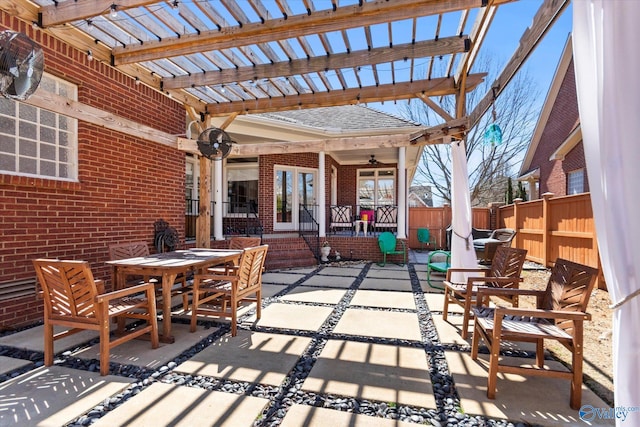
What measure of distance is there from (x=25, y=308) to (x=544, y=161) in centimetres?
1626

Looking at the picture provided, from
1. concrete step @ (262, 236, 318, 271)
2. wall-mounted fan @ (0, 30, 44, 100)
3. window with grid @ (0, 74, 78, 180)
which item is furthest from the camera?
concrete step @ (262, 236, 318, 271)

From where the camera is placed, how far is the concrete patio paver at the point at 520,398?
2.18 m

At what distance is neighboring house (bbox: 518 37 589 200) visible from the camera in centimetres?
1045

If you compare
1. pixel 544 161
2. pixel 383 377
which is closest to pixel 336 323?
pixel 383 377

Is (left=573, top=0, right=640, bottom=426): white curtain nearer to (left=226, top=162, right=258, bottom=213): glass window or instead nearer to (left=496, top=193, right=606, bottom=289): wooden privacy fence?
(left=496, top=193, right=606, bottom=289): wooden privacy fence

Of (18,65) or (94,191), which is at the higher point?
(18,65)

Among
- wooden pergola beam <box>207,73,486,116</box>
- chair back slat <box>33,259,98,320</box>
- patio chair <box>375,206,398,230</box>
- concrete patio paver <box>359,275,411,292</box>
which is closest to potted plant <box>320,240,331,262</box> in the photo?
concrete patio paver <box>359,275,411,292</box>

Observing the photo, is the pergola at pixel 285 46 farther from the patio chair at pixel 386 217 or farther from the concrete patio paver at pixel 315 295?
the patio chair at pixel 386 217

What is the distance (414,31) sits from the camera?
3686 millimetres

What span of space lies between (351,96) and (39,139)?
447 centimetres

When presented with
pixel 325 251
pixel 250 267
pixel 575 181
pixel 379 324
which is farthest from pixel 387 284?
pixel 575 181

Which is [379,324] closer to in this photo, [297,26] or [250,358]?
[250,358]

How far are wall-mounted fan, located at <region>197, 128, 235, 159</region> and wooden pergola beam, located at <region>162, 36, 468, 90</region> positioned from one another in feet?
2.49

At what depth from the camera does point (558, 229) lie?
24.4 ft
